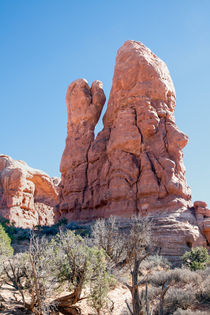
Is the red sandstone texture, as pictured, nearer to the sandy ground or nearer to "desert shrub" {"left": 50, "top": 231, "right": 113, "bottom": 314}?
the sandy ground

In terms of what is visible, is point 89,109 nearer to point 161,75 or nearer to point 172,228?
point 161,75

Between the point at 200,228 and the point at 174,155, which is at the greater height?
the point at 174,155

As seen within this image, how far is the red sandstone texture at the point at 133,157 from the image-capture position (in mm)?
25797

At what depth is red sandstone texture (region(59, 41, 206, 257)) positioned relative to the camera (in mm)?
25797

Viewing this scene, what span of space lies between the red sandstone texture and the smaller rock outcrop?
571mm

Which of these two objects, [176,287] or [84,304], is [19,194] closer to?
[84,304]

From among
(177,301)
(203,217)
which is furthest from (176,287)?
(203,217)

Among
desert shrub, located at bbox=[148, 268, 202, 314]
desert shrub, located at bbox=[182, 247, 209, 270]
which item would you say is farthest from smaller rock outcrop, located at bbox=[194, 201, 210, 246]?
desert shrub, located at bbox=[148, 268, 202, 314]

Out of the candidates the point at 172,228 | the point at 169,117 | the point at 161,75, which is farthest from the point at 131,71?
the point at 172,228

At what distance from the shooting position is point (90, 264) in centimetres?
1121

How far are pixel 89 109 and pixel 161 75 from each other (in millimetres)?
10669

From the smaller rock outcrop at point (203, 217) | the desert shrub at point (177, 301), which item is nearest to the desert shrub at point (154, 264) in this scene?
the smaller rock outcrop at point (203, 217)

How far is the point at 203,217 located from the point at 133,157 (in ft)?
28.9

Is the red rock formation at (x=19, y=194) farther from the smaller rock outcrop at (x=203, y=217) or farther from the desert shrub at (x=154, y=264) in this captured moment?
the smaller rock outcrop at (x=203, y=217)
